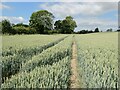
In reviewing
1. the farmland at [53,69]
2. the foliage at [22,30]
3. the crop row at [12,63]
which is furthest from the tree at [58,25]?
the crop row at [12,63]

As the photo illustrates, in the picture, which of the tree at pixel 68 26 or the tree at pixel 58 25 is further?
the tree at pixel 68 26

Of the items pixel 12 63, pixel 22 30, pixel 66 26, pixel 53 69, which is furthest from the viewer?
pixel 66 26

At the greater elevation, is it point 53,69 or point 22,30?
point 22,30

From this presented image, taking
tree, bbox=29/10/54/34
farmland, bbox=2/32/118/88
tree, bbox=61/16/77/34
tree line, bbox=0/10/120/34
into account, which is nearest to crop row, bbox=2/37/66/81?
farmland, bbox=2/32/118/88

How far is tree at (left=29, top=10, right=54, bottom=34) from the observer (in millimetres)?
58513

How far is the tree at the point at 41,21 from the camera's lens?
58513 mm

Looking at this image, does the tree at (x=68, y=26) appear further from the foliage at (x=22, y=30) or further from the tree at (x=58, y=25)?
the foliage at (x=22, y=30)

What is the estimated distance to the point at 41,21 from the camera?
60406 millimetres

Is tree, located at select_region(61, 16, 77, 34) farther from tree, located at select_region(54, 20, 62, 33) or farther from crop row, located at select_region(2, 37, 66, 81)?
crop row, located at select_region(2, 37, 66, 81)

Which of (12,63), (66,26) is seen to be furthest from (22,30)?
(12,63)

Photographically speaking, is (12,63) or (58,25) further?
(58,25)

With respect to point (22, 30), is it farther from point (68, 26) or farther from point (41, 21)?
point (68, 26)

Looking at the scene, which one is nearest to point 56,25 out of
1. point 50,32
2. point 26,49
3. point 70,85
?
point 50,32

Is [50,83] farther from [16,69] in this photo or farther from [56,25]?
[56,25]
